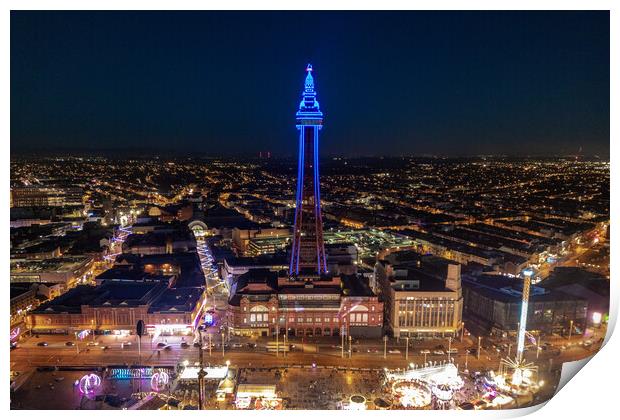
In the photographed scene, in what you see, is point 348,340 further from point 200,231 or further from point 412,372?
point 200,231

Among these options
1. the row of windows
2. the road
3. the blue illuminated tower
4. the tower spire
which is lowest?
the road

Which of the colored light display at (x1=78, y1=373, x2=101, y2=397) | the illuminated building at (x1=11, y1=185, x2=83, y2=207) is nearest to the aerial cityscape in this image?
the colored light display at (x1=78, y1=373, x2=101, y2=397)

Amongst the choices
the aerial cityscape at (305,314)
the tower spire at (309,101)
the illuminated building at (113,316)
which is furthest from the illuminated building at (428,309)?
the illuminated building at (113,316)

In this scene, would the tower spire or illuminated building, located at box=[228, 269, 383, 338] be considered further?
the tower spire

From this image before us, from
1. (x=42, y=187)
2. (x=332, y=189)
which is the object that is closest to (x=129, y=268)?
(x=42, y=187)

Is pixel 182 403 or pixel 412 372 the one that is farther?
pixel 412 372

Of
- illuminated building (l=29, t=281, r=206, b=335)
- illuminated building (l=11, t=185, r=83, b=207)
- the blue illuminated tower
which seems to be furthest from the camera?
illuminated building (l=11, t=185, r=83, b=207)

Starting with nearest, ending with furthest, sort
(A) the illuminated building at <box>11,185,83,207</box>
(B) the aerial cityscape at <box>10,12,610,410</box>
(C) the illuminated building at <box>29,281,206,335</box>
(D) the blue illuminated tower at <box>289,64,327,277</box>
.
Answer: (B) the aerial cityscape at <box>10,12,610,410</box> < (C) the illuminated building at <box>29,281,206,335</box> < (D) the blue illuminated tower at <box>289,64,327,277</box> < (A) the illuminated building at <box>11,185,83,207</box>

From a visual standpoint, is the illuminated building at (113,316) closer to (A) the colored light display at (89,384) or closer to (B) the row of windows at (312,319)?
(B) the row of windows at (312,319)

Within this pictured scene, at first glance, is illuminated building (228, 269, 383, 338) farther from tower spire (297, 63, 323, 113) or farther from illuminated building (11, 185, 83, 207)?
illuminated building (11, 185, 83, 207)
